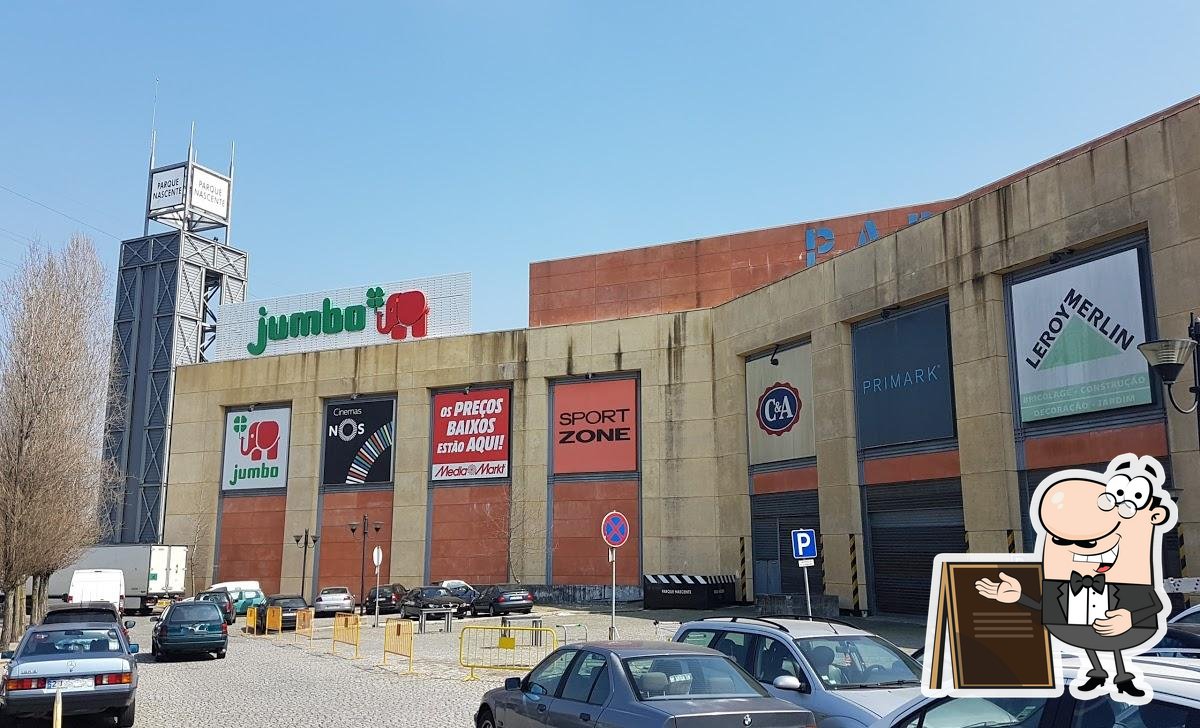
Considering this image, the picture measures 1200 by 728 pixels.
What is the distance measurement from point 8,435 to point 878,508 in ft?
93.5

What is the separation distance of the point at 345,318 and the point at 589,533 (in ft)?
62.8

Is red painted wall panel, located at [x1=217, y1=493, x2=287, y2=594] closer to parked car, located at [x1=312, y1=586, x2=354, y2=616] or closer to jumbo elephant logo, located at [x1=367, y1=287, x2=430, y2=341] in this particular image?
parked car, located at [x1=312, y1=586, x2=354, y2=616]

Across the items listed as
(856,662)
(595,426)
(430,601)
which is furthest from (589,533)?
(856,662)

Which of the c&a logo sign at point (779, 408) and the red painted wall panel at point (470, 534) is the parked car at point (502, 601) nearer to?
the red painted wall panel at point (470, 534)

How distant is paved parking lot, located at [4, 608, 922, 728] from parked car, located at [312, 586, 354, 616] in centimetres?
1137

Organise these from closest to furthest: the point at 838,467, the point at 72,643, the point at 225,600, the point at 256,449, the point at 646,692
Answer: the point at 646,692 → the point at 72,643 → the point at 838,467 → the point at 225,600 → the point at 256,449

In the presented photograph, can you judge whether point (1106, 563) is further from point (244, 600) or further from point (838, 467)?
point (244, 600)

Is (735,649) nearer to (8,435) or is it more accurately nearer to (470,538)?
(8,435)

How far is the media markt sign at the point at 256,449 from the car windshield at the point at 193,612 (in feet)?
87.6

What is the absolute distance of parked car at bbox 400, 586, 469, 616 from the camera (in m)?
38.7

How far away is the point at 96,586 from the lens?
41.8 metres

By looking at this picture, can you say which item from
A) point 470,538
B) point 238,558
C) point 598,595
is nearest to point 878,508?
point 598,595

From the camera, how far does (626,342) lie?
147 feet

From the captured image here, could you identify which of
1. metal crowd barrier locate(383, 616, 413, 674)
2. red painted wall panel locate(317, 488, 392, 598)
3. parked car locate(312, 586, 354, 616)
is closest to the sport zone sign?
red painted wall panel locate(317, 488, 392, 598)
